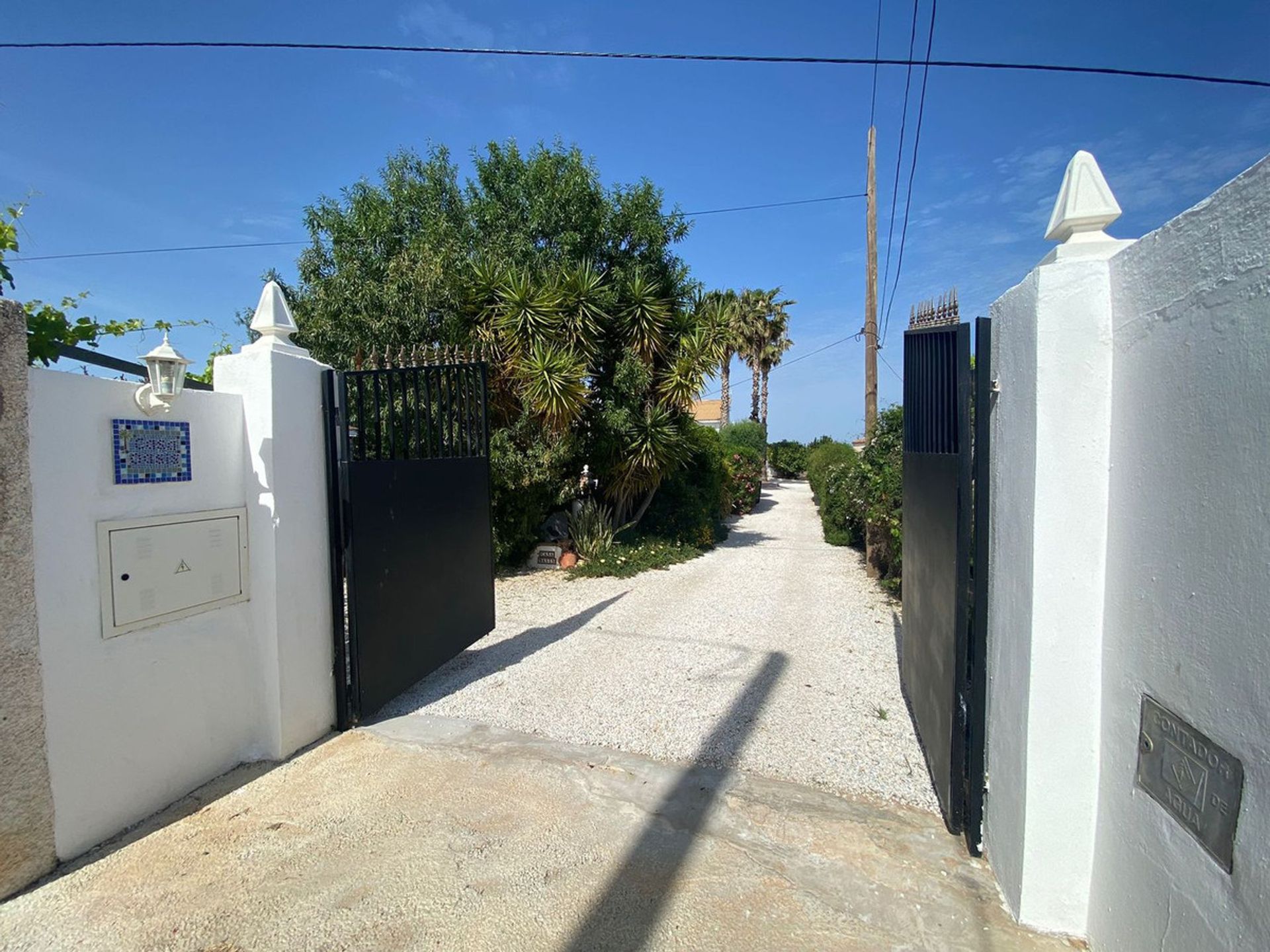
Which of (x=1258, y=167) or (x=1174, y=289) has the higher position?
(x=1258, y=167)

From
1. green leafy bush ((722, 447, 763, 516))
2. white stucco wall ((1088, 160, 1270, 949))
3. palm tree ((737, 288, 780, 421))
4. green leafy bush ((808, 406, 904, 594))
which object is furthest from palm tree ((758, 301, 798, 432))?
white stucco wall ((1088, 160, 1270, 949))

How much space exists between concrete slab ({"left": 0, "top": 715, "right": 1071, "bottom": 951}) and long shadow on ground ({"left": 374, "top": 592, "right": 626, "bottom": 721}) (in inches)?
42.0

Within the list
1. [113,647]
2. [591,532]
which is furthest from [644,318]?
[113,647]

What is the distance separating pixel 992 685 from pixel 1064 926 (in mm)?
Answer: 834

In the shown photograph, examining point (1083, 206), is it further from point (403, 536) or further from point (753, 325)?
point (753, 325)

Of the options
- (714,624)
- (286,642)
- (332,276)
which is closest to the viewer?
(286,642)

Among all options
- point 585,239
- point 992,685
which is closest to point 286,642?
point 992,685

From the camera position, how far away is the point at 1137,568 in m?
1.92

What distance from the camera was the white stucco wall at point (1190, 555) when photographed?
1.41 meters

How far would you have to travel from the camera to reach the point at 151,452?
315 centimetres

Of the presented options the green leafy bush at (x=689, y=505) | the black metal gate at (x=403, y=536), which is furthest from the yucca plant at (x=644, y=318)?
the black metal gate at (x=403, y=536)

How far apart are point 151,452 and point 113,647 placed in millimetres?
932

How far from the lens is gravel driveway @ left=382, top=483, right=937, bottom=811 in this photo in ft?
12.6

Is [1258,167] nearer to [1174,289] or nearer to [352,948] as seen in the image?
[1174,289]
